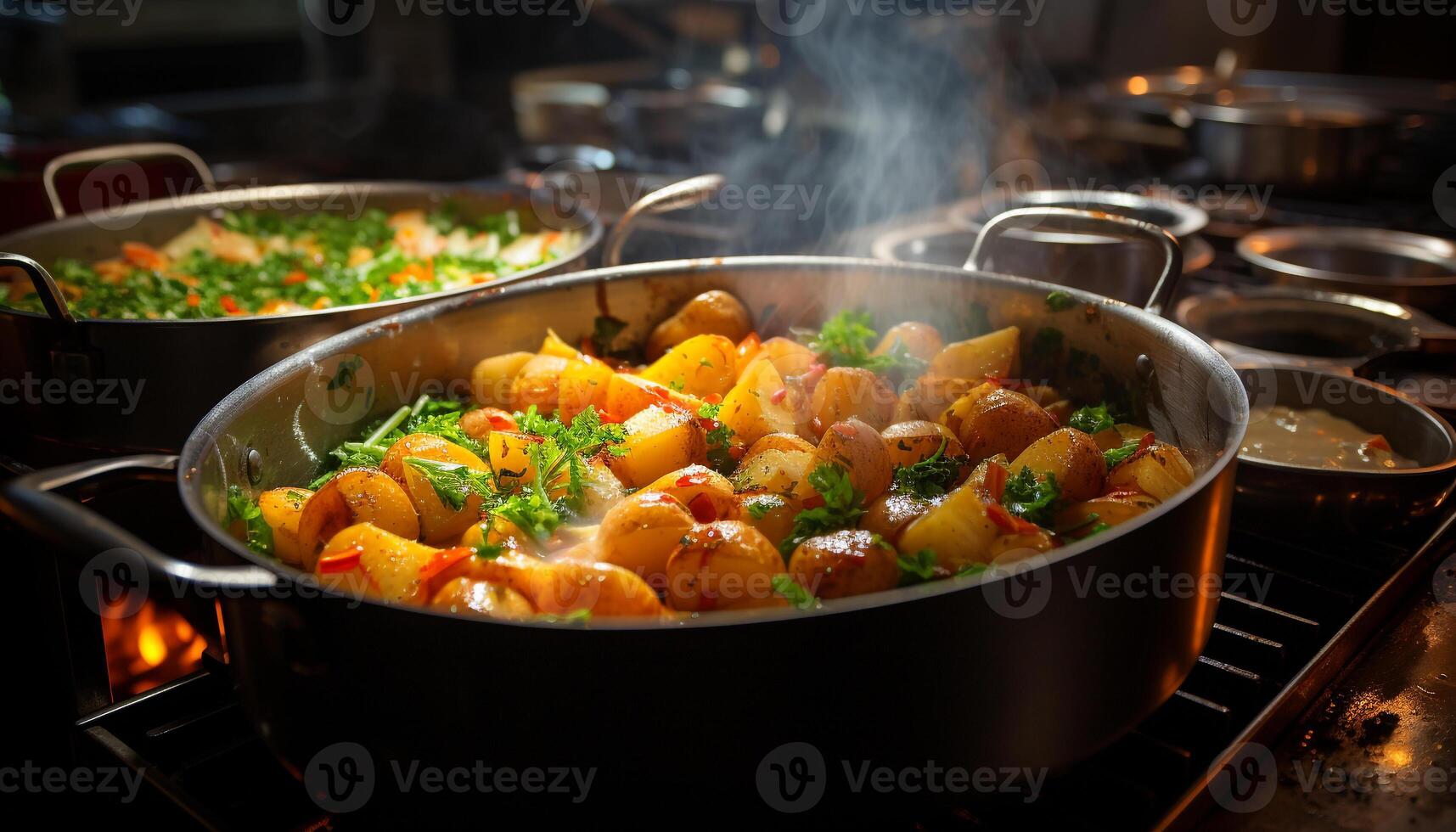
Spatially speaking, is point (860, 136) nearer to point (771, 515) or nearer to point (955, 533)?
point (771, 515)

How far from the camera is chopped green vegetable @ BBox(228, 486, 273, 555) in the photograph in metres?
1.48

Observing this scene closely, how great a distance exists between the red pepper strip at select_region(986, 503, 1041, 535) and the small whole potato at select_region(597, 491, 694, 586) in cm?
40

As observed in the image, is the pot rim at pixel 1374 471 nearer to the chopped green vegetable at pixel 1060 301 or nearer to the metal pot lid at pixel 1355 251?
the chopped green vegetable at pixel 1060 301

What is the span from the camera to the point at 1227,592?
1.79 meters

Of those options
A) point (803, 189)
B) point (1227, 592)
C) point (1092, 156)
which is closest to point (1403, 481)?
point (1227, 592)

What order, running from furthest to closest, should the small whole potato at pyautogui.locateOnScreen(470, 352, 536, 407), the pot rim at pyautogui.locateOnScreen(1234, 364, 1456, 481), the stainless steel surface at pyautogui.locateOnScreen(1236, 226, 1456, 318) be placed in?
the stainless steel surface at pyautogui.locateOnScreen(1236, 226, 1456, 318) < the small whole potato at pyautogui.locateOnScreen(470, 352, 536, 407) < the pot rim at pyautogui.locateOnScreen(1234, 364, 1456, 481)

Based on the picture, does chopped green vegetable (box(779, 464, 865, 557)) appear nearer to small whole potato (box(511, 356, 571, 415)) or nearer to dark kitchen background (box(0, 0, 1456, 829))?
dark kitchen background (box(0, 0, 1456, 829))

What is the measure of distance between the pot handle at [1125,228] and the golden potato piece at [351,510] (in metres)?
1.32

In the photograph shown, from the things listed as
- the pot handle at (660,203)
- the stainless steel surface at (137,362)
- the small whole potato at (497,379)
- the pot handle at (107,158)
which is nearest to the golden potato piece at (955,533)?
the small whole potato at (497,379)

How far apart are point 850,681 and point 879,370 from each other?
3.62 ft

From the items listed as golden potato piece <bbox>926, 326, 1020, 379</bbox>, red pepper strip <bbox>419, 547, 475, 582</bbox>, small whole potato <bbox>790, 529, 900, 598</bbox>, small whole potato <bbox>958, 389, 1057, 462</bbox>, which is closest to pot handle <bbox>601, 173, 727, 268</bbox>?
golden potato piece <bbox>926, 326, 1020, 379</bbox>

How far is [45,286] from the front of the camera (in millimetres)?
1980

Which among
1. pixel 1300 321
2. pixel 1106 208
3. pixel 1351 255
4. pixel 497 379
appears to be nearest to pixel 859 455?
pixel 497 379

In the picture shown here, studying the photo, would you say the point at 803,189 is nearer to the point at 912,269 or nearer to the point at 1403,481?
the point at 912,269
